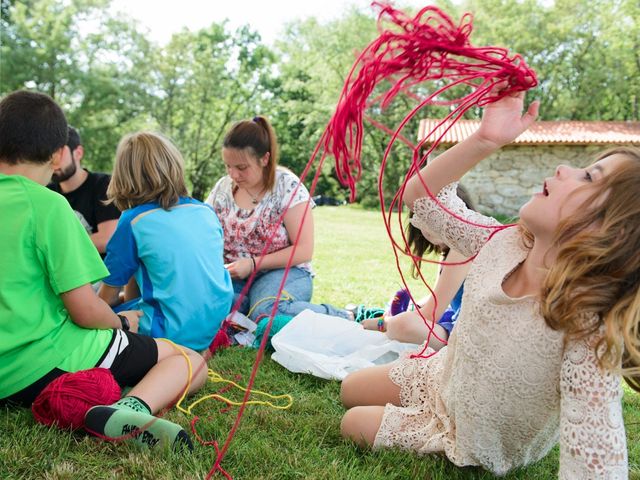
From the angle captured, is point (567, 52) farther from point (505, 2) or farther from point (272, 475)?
point (272, 475)

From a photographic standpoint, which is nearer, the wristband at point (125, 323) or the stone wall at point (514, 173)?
the wristband at point (125, 323)

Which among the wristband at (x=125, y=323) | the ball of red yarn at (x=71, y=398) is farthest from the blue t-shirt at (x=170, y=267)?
the ball of red yarn at (x=71, y=398)

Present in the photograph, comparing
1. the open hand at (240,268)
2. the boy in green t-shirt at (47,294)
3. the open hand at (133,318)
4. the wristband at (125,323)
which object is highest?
the boy in green t-shirt at (47,294)

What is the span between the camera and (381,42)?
1.36 meters

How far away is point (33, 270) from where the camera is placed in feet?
6.15

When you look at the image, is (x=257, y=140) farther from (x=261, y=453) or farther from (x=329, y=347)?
(x=261, y=453)

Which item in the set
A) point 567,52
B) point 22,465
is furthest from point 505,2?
point 22,465

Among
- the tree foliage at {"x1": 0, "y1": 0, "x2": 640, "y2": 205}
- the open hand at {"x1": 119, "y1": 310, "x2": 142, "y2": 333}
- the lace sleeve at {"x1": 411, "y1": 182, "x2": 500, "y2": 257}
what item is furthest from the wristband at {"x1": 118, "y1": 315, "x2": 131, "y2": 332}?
the tree foliage at {"x1": 0, "y1": 0, "x2": 640, "y2": 205}

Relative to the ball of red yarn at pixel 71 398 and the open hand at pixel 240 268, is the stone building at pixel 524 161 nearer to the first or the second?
the open hand at pixel 240 268

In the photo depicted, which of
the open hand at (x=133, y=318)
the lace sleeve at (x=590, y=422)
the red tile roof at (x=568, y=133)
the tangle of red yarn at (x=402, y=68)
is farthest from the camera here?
the red tile roof at (x=568, y=133)

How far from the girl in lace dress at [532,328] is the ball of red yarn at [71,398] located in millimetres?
833

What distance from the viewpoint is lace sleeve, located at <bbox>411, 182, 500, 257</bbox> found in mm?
1795

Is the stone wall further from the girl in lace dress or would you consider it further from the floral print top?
the girl in lace dress

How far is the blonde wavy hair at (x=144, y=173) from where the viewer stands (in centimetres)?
249
